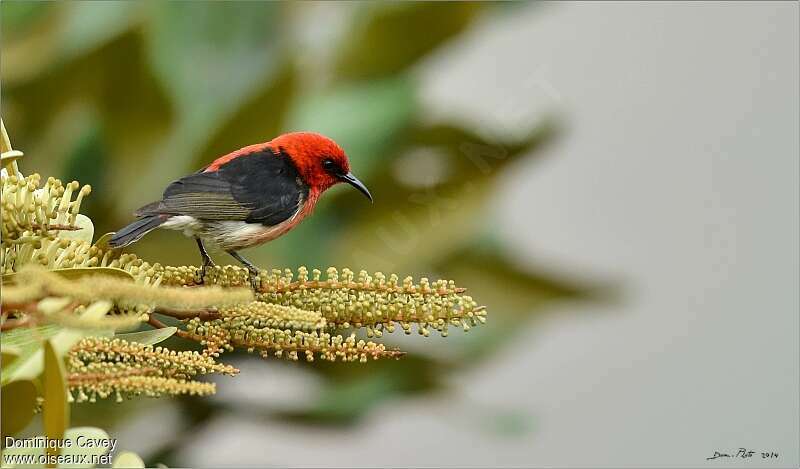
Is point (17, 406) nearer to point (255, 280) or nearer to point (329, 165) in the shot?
point (255, 280)

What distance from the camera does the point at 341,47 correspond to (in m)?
1.57

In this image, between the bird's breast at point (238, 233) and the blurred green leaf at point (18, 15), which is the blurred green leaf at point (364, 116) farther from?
the bird's breast at point (238, 233)

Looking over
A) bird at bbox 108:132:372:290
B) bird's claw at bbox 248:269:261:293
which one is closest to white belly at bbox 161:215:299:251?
bird at bbox 108:132:372:290

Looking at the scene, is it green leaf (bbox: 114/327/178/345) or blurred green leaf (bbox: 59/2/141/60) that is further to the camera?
blurred green leaf (bbox: 59/2/141/60)

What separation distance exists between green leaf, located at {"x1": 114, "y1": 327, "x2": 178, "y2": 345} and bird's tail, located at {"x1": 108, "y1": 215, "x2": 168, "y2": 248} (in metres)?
0.09

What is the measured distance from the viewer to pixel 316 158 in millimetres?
771

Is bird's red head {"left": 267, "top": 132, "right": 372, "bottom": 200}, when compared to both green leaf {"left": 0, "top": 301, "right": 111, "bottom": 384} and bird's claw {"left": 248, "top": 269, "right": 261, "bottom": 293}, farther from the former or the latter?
green leaf {"left": 0, "top": 301, "right": 111, "bottom": 384}

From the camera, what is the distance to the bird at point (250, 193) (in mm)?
646

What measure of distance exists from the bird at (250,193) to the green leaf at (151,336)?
0.69 feet

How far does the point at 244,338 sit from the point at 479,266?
3.95ft

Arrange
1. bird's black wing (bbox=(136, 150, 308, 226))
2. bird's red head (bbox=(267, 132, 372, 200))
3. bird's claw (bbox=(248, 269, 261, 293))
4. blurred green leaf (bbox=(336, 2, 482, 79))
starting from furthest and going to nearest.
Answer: blurred green leaf (bbox=(336, 2, 482, 79)) < bird's red head (bbox=(267, 132, 372, 200)) < bird's black wing (bbox=(136, 150, 308, 226)) < bird's claw (bbox=(248, 269, 261, 293))

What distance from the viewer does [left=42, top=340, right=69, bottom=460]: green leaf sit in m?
0.27

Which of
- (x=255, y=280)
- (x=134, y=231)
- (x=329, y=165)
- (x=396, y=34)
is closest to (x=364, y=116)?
(x=396, y=34)

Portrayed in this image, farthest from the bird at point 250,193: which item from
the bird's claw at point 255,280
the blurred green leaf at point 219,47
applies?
the blurred green leaf at point 219,47
